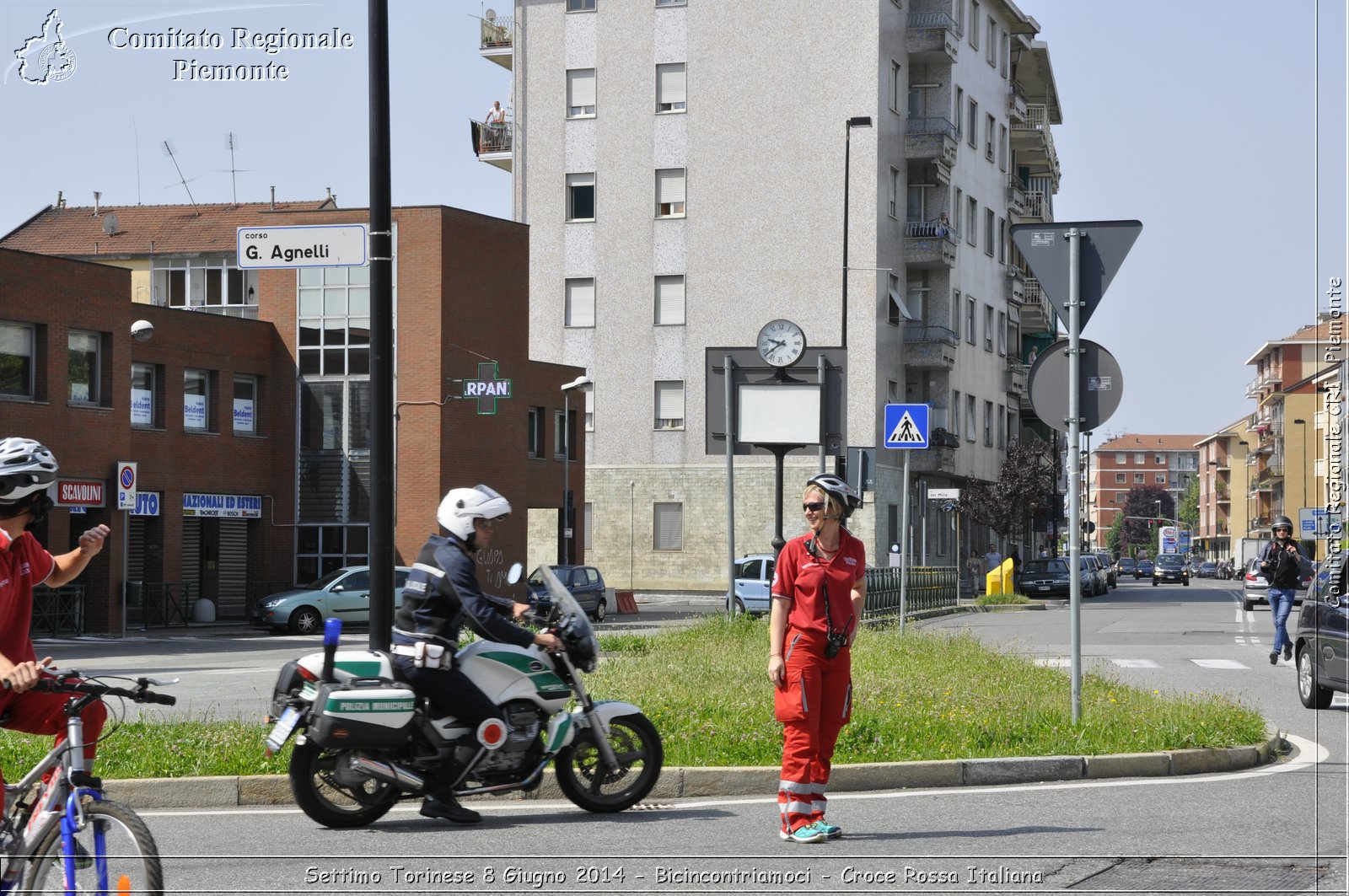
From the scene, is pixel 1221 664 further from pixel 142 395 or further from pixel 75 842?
pixel 142 395

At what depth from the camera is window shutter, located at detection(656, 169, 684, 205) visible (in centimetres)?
5844

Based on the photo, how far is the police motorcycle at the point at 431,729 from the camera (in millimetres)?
8406

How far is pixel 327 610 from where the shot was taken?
35.7 m

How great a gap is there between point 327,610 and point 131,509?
463cm

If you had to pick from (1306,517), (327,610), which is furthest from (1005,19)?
(327,610)

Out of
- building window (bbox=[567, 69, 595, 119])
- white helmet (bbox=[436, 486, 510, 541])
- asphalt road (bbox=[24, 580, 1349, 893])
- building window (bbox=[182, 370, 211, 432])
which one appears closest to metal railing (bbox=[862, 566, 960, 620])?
building window (bbox=[182, 370, 211, 432])

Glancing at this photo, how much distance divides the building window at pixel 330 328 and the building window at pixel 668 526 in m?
17.6

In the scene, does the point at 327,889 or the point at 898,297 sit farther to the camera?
the point at 898,297

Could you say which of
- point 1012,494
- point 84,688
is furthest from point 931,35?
point 84,688

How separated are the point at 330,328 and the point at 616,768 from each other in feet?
116

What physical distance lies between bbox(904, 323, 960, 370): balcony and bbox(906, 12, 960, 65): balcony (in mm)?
9622

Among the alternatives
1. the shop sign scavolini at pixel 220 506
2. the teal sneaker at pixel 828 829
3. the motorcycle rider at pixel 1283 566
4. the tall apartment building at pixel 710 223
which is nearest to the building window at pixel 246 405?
the shop sign scavolini at pixel 220 506

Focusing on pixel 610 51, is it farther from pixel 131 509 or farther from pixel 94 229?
pixel 131 509

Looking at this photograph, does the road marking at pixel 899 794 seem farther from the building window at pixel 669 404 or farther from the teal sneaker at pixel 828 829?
the building window at pixel 669 404
